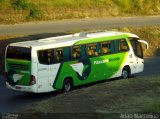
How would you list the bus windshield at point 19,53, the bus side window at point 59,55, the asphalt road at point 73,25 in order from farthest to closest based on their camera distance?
the asphalt road at point 73,25 → the bus side window at point 59,55 → the bus windshield at point 19,53

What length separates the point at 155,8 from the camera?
63.9m

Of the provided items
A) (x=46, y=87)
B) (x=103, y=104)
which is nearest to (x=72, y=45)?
(x=46, y=87)

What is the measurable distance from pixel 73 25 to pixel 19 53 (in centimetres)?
2287

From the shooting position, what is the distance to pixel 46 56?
84.7 feet

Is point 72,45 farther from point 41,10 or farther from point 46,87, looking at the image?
point 41,10

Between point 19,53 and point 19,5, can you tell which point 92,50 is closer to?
point 19,53

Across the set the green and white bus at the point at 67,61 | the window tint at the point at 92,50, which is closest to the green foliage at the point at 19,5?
the green and white bus at the point at 67,61

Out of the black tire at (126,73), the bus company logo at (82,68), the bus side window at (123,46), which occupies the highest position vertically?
the bus side window at (123,46)

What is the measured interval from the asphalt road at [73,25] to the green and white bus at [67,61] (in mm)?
12314

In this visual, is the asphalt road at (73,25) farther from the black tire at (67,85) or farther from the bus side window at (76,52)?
the black tire at (67,85)

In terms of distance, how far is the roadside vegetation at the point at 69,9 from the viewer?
4896cm

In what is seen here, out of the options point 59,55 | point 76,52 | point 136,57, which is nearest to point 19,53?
point 59,55

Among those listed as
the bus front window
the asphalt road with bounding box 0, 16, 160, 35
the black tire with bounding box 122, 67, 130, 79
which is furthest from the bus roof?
the asphalt road with bounding box 0, 16, 160, 35

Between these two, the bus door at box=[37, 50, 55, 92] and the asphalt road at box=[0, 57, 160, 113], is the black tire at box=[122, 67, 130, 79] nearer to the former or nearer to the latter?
the asphalt road at box=[0, 57, 160, 113]
